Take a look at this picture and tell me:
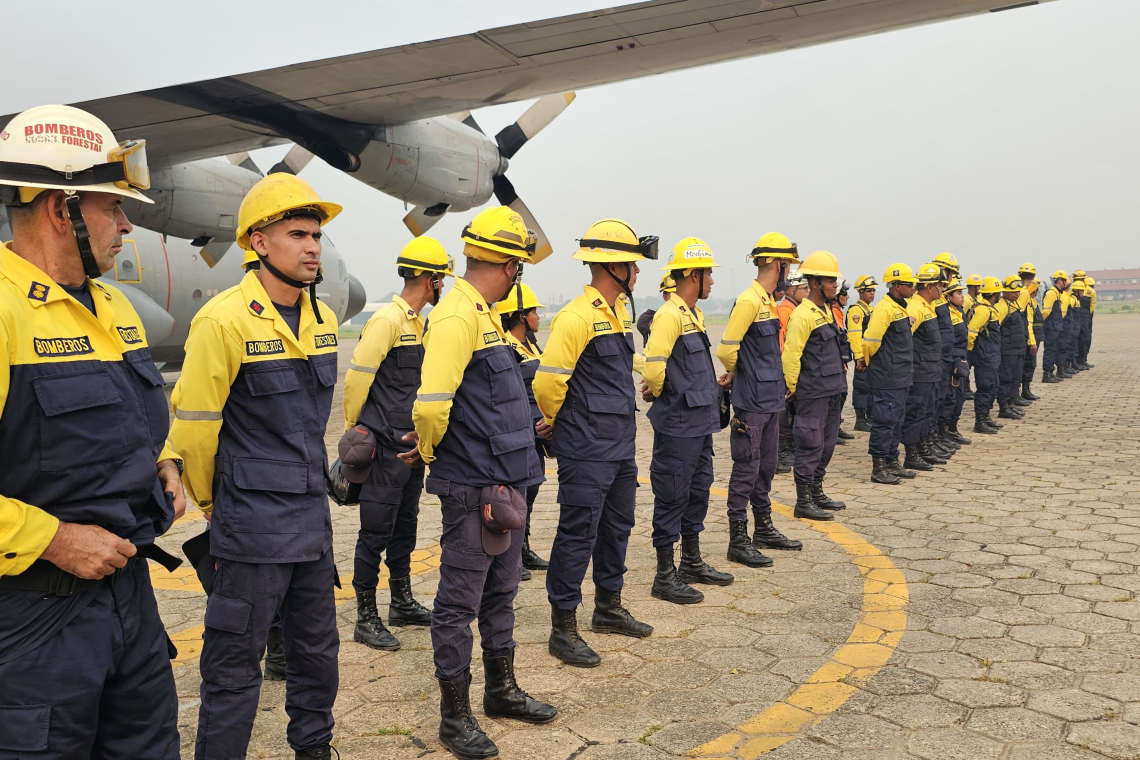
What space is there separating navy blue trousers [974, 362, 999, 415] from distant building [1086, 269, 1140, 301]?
144 metres

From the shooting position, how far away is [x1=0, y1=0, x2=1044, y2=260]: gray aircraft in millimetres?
7090

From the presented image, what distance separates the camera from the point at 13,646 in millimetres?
2061

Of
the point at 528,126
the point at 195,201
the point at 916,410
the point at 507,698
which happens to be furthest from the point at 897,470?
the point at 195,201

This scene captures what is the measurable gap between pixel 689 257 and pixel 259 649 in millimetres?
3950

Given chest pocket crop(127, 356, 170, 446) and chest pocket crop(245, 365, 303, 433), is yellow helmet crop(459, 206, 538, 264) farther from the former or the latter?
chest pocket crop(127, 356, 170, 446)

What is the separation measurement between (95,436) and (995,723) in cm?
379

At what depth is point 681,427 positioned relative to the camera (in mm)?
5391

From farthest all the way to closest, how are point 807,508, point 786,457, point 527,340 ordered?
point 786,457
point 807,508
point 527,340

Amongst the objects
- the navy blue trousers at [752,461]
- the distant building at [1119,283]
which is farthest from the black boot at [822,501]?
the distant building at [1119,283]

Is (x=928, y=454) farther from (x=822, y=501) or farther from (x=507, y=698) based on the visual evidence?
(x=507, y=698)

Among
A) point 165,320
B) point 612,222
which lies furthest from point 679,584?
point 165,320

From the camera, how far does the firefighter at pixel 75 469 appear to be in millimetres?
2076

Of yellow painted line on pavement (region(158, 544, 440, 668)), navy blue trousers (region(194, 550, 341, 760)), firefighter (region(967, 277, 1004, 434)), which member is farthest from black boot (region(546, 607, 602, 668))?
firefighter (region(967, 277, 1004, 434))

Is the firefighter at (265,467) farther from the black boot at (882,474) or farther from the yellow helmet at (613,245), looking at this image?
the black boot at (882,474)
